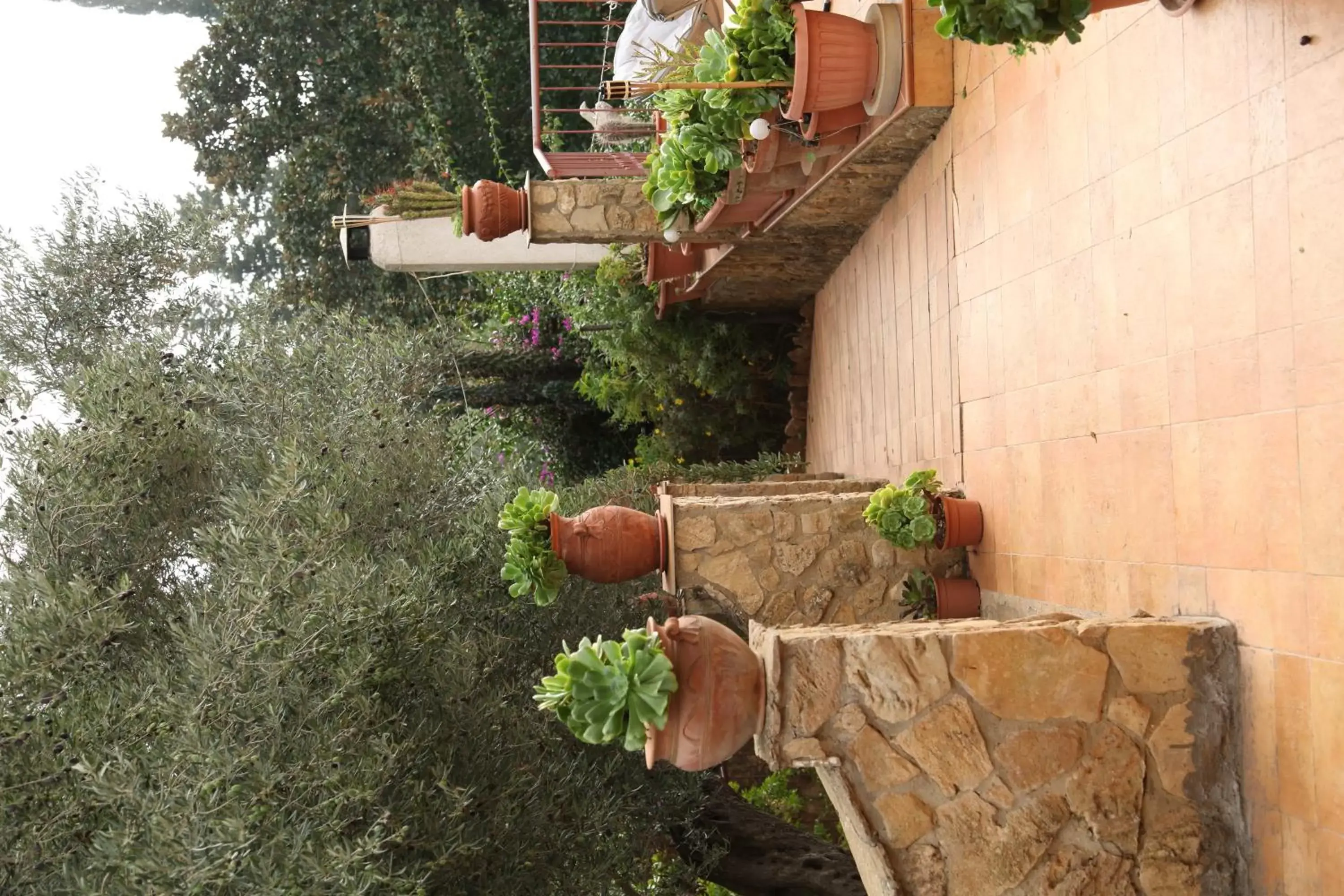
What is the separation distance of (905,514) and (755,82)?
2.27 m

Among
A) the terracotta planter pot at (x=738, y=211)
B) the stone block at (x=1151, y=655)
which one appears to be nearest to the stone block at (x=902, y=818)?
the stone block at (x=1151, y=655)

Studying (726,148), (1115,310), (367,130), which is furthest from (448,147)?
(1115,310)

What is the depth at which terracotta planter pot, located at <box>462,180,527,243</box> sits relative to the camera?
6.96 metres

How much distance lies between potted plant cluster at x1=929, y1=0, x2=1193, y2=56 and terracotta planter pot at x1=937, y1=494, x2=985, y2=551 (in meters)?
2.55

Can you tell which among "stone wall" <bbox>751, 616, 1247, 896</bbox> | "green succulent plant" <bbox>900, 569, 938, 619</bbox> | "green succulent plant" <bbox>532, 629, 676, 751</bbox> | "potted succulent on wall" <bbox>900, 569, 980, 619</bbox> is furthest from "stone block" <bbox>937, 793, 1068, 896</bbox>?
"green succulent plant" <bbox>900, 569, 938, 619</bbox>

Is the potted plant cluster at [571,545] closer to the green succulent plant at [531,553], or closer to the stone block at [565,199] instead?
the green succulent plant at [531,553]

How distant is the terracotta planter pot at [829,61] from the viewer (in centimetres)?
491

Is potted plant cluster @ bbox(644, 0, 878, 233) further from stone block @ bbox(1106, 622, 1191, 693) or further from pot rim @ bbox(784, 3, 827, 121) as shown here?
stone block @ bbox(1106, 622, 1191, 693)

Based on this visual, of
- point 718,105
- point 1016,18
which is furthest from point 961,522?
point 1016,18

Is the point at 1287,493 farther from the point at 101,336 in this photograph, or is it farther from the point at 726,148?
the point at 101,336

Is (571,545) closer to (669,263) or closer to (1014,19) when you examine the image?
(1014,19)

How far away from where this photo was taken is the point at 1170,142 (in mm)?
3363

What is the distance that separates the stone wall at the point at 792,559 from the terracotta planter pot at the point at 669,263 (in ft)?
11.1

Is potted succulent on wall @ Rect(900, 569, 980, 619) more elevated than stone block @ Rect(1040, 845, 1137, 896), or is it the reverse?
potted succulent on wall @ Rect(900, 569, 980, 619)
